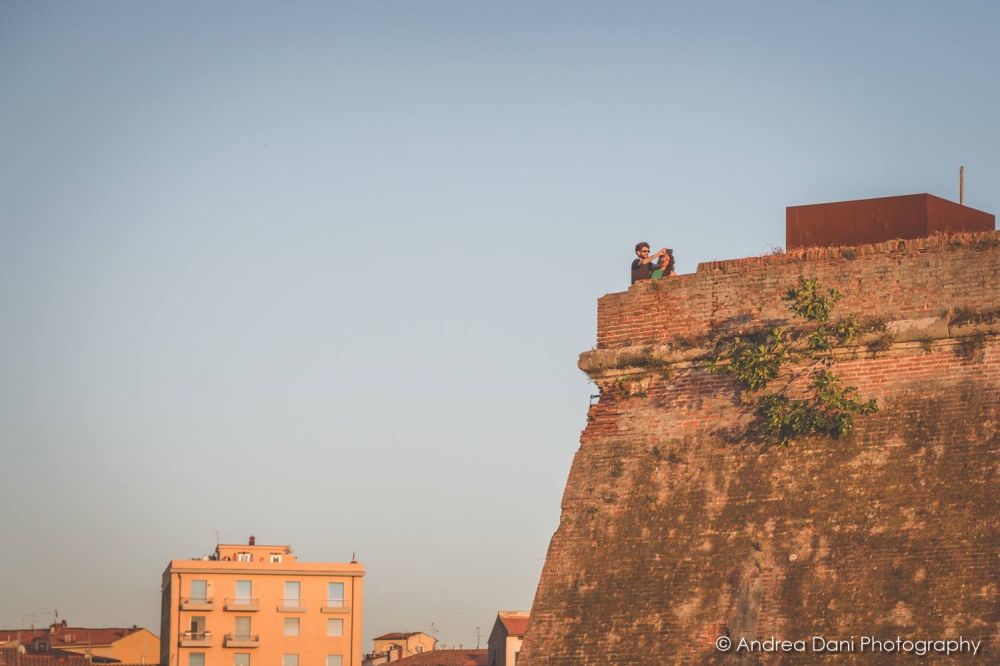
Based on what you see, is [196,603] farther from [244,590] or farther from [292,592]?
[292,592]

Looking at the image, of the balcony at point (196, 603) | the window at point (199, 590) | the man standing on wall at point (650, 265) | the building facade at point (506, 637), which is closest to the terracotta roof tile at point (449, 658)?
the building facade at point (506, 637)

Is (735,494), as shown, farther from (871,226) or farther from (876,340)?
(871,226)

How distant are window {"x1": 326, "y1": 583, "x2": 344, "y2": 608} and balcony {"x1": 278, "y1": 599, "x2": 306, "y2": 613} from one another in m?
1.14

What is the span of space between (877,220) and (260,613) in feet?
188

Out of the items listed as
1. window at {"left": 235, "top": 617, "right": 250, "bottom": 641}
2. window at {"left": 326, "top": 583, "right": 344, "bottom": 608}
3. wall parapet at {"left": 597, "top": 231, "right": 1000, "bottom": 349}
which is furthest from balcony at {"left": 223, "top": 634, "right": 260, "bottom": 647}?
wall parapet at {"left": 597, "top": 231, "right": 1000, "bottom": 349}

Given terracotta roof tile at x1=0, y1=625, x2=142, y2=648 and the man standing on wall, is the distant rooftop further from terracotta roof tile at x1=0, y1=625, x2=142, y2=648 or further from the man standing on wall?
the man standing on wall

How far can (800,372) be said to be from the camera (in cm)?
1911

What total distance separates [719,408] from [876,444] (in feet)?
6.60

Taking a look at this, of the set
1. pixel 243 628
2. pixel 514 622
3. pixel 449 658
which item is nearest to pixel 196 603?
pixel 243 628

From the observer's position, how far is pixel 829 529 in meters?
18.1

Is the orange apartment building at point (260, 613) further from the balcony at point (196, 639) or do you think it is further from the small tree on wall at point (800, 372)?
the small tree on wall at point (800, 372)

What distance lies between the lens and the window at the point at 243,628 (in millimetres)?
72750

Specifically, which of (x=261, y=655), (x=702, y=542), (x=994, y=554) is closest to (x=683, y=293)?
(x=702, y=542)

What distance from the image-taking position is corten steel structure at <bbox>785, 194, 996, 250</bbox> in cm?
1952
